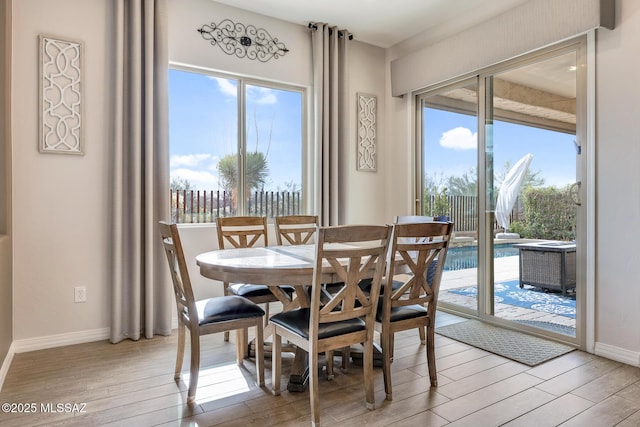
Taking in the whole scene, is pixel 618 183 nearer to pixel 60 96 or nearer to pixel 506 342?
pixel 506 342

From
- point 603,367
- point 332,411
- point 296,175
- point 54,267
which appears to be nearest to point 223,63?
point 296,175

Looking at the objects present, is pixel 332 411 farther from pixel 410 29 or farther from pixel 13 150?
pixel 410 29

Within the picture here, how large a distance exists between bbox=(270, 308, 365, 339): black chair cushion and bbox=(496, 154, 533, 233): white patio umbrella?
82.1 inches

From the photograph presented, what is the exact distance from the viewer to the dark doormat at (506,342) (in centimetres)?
279

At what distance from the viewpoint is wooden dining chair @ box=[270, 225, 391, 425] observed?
1874 millimetres

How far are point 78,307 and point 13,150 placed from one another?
125 centimetres

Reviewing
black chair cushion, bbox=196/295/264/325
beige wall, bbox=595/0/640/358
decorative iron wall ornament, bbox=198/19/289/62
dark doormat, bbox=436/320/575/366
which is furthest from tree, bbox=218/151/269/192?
beige wall, bbox=595/0/640/358

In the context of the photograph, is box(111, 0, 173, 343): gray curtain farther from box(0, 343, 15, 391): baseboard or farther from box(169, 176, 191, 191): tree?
box(0, 343, 15, 391): baseboard

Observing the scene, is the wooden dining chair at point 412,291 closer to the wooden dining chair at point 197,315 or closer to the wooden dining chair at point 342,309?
the wooden dining chair at point 342,309

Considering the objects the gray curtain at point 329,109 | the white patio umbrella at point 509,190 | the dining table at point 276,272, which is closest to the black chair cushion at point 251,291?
the dining table at point 276,272

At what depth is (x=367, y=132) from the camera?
4.59 m

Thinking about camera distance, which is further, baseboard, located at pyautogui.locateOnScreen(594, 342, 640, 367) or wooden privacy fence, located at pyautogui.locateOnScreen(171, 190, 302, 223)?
wooden privacy fence, located at pyautogui.locateOnScreen(171, 190, 302, 223)

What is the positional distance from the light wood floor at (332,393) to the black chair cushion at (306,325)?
42 centimetres

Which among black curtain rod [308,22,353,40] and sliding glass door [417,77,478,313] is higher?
black curtain rod [308,22,353,40]
